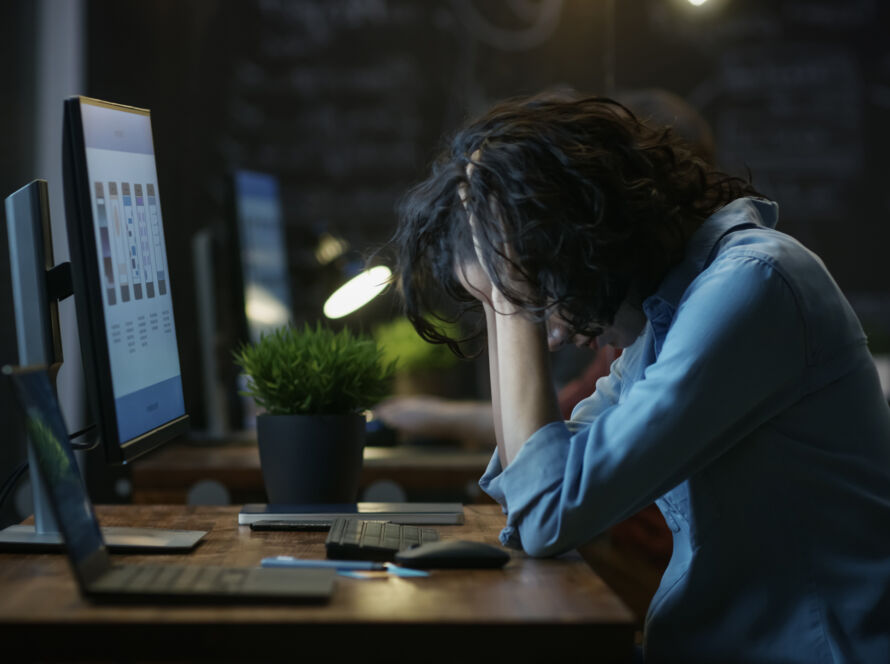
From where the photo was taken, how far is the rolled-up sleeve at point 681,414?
924 millimetres

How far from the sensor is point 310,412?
1.30m

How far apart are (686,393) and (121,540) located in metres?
0.61

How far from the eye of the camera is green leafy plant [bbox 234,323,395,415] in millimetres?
1292

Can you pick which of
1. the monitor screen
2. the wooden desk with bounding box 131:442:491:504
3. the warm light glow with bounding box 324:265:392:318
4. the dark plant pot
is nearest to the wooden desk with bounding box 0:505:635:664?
the dark plant pot

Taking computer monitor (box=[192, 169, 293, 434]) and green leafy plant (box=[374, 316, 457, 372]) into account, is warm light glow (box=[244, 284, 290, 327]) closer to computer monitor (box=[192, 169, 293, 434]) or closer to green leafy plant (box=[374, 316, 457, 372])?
computer monitor (box=[192, 169, 293, 434])

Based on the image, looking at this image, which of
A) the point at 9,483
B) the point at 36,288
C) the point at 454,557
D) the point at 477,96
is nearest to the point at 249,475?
the point at 9,483

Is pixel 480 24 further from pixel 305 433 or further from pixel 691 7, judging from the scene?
pixel 305 433

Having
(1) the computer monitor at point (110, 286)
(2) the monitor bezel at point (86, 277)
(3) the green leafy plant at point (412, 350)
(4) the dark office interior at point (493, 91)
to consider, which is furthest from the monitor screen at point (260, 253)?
(2) the monitor bezel at point (86, 277)

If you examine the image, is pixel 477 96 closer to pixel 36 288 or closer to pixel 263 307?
pixel 263 307

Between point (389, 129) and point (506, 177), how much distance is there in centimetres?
260

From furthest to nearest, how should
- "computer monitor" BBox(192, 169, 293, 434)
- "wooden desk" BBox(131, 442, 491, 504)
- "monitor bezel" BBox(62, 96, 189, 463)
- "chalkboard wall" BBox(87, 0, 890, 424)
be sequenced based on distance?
"chalkboard wall" BBox(87, 0, 890, 424) → "computer monitor" BBox(192, 169, 293, 434) → "wooden desk" BBox(131, 442, 491, 504) → "monitor bezel" BBox(62, 96, 189, 463)

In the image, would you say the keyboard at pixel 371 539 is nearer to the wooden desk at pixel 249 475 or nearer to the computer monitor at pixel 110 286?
the computer monitor at pixel 110 286

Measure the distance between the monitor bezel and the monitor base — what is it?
0.45ft

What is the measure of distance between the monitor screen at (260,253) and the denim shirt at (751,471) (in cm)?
130
